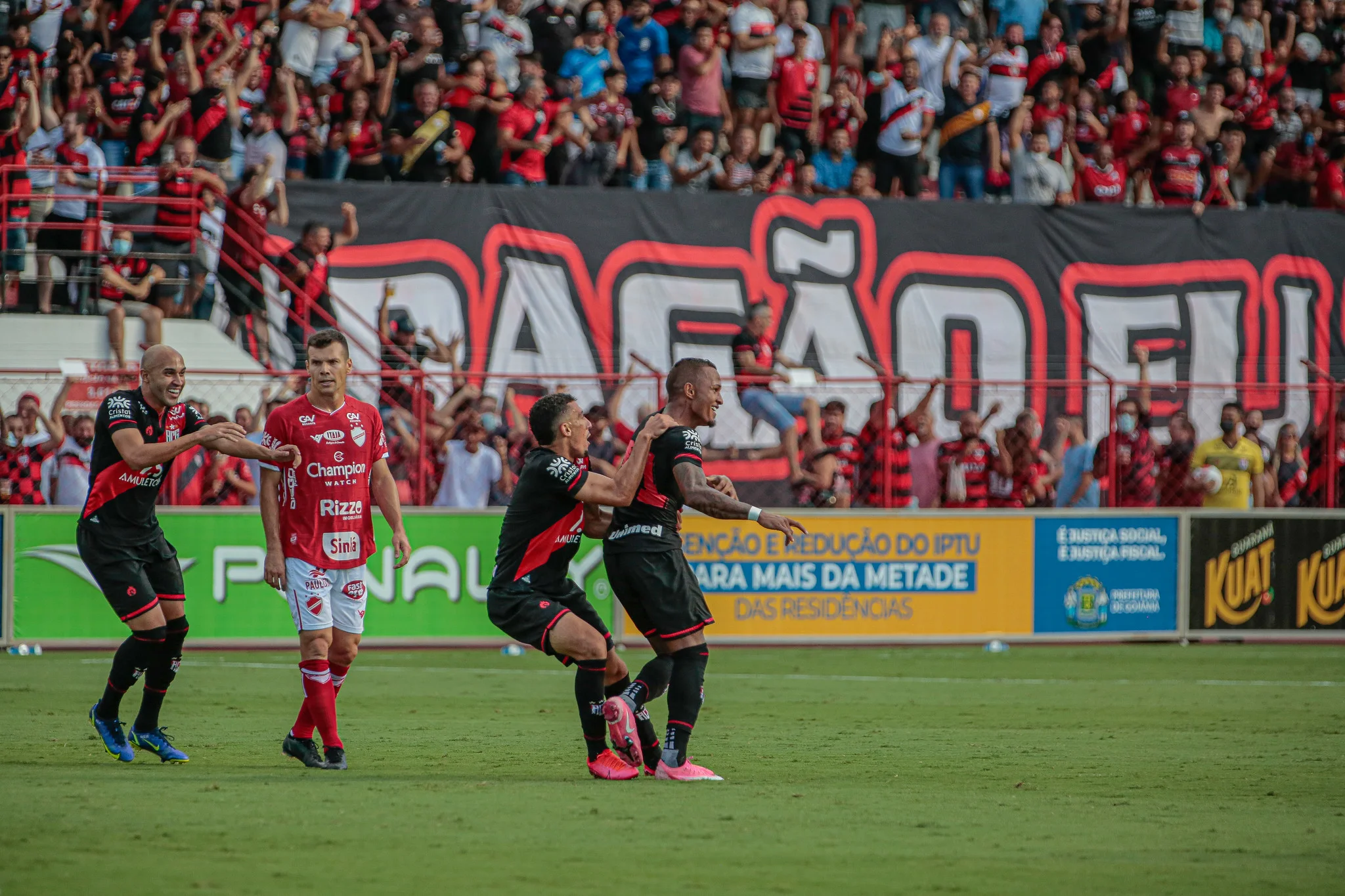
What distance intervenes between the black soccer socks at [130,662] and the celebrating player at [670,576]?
255 centimetres

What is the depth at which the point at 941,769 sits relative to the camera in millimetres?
8617

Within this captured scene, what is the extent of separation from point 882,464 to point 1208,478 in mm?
3903

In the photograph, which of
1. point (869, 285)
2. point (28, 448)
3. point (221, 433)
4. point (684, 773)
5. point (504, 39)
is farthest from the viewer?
point (869, 285)

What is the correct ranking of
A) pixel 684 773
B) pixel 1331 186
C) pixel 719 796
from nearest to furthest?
pixel 719 796 < pixel 684 773 < pixel 1331 186

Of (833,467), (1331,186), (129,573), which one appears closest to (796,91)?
(833,467)

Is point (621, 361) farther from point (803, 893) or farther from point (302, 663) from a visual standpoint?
point (803, 893)

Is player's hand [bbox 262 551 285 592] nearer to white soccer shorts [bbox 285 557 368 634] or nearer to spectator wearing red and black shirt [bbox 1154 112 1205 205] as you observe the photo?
white soccer shorts [bbox 285 557 368 634]

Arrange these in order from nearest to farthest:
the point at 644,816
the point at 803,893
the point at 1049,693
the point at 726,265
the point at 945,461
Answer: the point at 803,893
the point at 644,816
the point at 1049,693
the point at 945,461
the point at 726,265

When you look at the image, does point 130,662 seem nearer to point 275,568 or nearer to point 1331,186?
point 275,568

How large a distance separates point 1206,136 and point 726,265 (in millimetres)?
8025

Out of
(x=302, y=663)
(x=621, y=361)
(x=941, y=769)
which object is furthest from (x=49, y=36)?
(x=941, y=769)

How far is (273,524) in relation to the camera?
26.8 ft

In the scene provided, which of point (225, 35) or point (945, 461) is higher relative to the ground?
point (225, 35)

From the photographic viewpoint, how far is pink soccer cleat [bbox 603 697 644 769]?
773 cm
